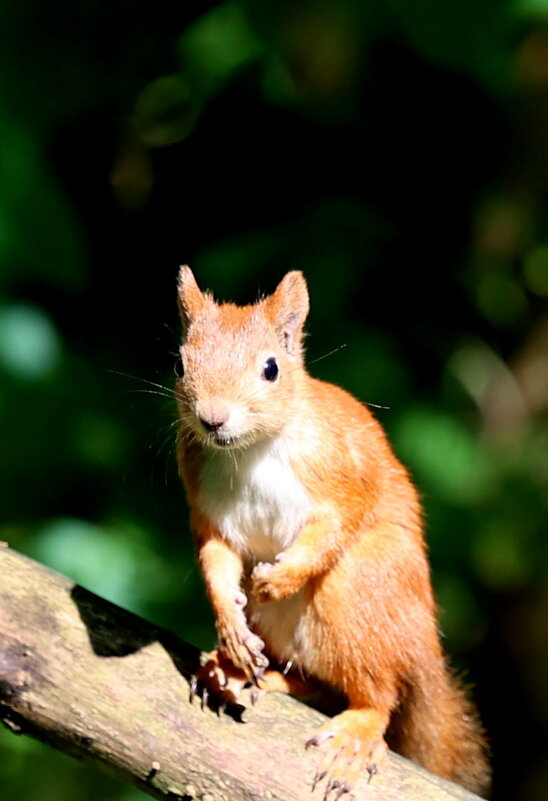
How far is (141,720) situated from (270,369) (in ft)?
2.49

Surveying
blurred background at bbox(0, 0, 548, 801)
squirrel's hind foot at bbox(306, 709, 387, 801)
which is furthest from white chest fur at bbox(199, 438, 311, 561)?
blurred background at bbox(0, 0, 548, 801)

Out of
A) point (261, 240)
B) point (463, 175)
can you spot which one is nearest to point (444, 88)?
point (463, 175)

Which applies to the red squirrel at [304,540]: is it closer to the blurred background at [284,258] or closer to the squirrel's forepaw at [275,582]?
the squirrel's forepaw at [275,582]

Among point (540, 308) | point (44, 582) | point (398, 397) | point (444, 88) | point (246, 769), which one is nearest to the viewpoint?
point (246, 769)

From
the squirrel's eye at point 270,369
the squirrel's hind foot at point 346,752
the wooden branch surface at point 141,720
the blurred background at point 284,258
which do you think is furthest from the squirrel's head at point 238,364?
the blurred background at point 284,258

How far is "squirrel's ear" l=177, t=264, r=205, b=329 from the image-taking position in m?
2.44

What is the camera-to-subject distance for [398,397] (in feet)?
10.6

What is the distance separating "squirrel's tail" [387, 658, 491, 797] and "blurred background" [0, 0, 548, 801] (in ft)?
0.81

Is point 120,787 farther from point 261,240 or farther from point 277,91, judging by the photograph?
point 277,91

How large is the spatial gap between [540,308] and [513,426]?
1.45ft

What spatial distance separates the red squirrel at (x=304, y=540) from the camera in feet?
7.57

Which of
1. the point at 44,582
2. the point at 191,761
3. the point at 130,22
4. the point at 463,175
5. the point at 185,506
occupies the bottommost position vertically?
the point at 191,761

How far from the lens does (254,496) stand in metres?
2.40

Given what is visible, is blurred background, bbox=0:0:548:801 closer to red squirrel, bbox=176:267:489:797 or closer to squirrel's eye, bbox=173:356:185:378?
red squirrel, bbox=176:267:489:797
